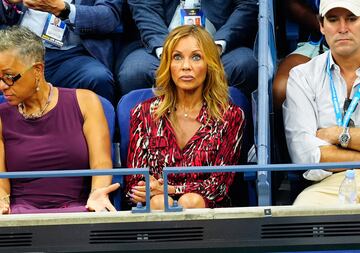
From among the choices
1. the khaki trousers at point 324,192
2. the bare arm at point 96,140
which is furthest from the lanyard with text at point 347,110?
the bare arm at point 96,140

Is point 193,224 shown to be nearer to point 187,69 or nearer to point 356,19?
point 187,69

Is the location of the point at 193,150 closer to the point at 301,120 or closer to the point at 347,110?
the point at 301,120

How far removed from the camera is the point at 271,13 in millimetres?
5438

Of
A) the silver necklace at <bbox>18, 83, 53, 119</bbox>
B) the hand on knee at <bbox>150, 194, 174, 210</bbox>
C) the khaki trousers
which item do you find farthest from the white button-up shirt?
the silver necklace at <bbox>18, 83, 53, 119</bbox>

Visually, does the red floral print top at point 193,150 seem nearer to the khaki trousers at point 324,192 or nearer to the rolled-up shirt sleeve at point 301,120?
the rolled-up shirt sleeve at point 301,120

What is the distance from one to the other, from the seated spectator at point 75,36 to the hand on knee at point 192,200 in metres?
1.13

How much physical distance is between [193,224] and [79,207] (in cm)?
86

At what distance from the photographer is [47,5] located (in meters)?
5.43

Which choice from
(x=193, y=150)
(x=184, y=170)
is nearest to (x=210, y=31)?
(x=193, y=150)

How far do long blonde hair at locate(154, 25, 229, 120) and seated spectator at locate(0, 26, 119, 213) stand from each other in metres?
0.35

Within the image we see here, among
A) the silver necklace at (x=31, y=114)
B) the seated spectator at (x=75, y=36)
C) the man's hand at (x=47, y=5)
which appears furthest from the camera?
the seated spectator at (x=75, y=36)

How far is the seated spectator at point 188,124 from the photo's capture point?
4750mm

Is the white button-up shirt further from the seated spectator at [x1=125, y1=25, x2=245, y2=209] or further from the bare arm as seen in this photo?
the bare arm

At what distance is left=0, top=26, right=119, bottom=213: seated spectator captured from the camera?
15.6 ft
